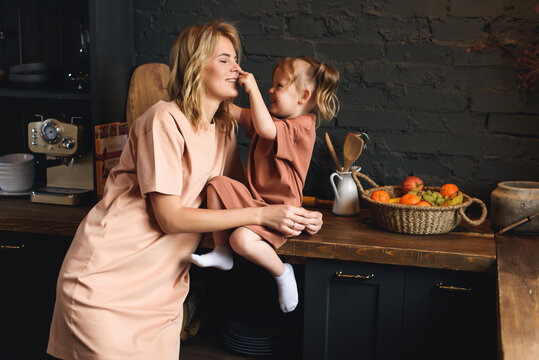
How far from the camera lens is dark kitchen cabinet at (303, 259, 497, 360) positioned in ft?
7.24

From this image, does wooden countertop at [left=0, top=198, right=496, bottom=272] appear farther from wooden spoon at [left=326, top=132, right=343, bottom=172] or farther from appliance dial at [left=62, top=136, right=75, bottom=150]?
appliance dial at [left=62, top=136, right=75, bottom=150]

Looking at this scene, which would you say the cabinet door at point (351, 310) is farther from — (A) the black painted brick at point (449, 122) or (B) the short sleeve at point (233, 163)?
(A) the black painted brick at point (449, 122)

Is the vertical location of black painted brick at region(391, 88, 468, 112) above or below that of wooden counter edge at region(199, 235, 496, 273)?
above

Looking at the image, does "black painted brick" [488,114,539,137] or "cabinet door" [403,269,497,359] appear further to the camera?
"black painted brick" [488,114,539,137]

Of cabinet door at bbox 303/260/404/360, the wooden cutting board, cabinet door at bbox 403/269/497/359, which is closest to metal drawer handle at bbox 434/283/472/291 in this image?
cabinet door at bbox 403/269/497/359

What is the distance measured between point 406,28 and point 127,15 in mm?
1391

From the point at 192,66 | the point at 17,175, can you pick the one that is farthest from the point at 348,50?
the point at 17,175

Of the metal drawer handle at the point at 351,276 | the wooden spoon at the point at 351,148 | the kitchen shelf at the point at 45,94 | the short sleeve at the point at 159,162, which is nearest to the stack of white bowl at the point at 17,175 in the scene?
the kitchen shelf at the point at 45,94

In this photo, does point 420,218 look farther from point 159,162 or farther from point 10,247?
point 10,247

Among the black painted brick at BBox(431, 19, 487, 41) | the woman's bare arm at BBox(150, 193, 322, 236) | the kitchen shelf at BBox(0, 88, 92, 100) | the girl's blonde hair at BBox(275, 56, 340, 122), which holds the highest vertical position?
the black painted brick at BBox(431, 19, 487, 41)

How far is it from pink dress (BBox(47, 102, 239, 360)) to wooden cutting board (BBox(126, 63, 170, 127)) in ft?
2.50

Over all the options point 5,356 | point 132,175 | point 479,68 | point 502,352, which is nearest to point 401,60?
point 479,68

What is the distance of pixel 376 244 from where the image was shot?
2260mm

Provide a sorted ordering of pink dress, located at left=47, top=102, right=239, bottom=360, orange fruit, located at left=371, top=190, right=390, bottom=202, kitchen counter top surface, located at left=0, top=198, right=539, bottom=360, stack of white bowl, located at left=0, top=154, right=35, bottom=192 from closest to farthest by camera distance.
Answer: kitchen counter top surface, located at left=0, top=198, right=539, bottom=360 → pink dress, located at left=47, top=102, right=239, bottom=360 → orange fruit, located at left=371, top=190, right=390, bottom=202 → stack of white bowl, located at left=0, top=154, right=35, bottom=192
